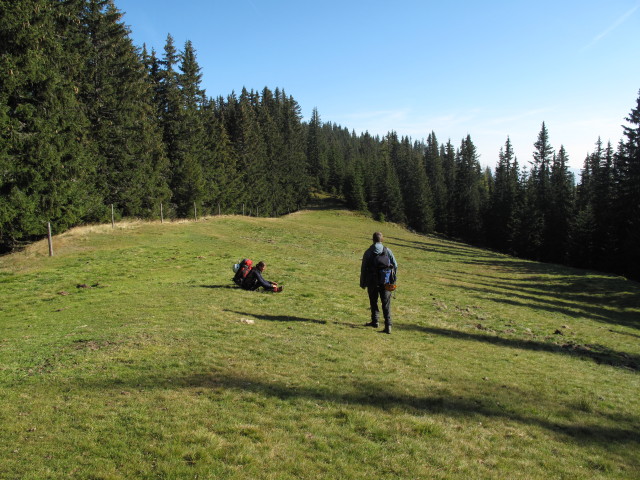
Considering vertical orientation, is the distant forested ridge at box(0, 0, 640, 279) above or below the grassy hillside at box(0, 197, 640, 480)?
above

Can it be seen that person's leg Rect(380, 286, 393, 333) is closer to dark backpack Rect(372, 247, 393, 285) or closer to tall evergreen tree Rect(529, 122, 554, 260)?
dark backpack Rect(372, 247, 393, 285)

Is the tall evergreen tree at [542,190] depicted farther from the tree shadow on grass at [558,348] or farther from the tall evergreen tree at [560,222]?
the tree shadow on grass at [558,348]

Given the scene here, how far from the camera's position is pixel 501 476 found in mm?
5070

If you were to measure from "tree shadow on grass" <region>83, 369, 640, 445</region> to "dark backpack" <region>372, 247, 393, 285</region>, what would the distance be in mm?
4073

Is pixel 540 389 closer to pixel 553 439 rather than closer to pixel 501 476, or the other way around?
pixel 553 439

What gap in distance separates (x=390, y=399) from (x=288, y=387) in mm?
1858

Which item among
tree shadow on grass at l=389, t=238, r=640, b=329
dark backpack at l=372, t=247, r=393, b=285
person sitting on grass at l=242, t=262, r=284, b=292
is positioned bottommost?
tree shadow on grass at l=389, t=238, r=640, b=329

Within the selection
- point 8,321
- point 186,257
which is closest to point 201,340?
point 8,321

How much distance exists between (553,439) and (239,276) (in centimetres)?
1289

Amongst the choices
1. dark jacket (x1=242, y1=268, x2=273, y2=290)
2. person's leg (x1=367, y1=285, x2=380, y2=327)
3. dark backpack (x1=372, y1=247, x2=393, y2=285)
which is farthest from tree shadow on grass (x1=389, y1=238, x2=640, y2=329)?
dark backpack (x1=372, y1=247, x2=393, y2=285)

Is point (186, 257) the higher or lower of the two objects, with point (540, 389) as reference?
higher

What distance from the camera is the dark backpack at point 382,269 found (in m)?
11.3

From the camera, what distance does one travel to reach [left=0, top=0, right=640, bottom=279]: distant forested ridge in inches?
939

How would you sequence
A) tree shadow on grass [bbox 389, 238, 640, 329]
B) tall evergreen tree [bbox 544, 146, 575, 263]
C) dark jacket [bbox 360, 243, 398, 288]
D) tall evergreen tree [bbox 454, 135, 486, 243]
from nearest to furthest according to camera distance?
dark jacket [bbox 360, 243, 398, 288] < tree shadow on grass [bbox 389, 238, 640, 329] < tall evergreen tree [bbox 544, 146, 575, 263] < tall evergreen tree [bbox 454, 135, 486, 243]
